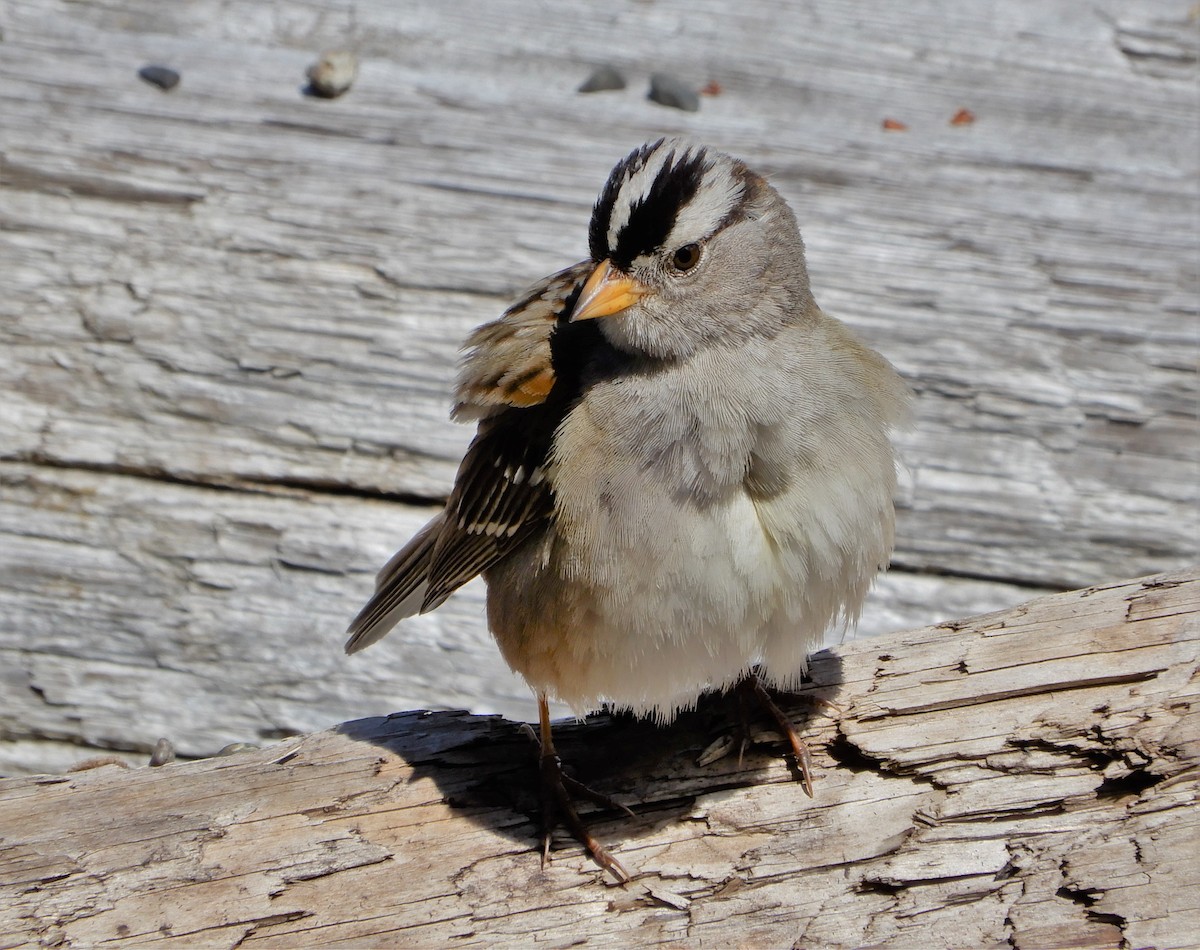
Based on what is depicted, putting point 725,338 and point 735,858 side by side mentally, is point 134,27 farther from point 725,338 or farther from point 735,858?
point 735,858

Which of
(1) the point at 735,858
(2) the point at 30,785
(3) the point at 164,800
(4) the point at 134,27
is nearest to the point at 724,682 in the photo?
(1) the point at 735,858

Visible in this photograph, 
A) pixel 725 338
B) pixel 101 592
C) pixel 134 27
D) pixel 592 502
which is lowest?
pixel 101 592

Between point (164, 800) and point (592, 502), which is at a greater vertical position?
point (592, 502)

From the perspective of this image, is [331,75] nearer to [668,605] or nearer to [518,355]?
[518,355]

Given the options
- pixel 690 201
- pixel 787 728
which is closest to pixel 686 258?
pixel 690 201

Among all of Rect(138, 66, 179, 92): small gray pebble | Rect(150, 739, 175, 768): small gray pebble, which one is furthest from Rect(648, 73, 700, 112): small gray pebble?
Rect(150, 739, 175, 768): small gray pebble

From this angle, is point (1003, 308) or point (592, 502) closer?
point (592, 502)

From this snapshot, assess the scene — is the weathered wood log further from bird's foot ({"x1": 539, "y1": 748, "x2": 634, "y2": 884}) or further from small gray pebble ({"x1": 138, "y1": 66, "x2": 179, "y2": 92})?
small gray pebble ({"x1": 138, "y1": 66, "x2": 179, "y2": 92})
